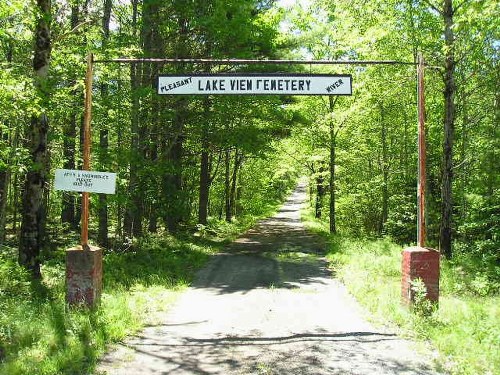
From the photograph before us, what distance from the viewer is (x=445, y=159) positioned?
44.4 feet

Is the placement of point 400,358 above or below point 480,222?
below

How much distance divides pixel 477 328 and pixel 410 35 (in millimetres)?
10510

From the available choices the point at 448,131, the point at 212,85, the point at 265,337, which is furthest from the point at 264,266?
the point at 212,85

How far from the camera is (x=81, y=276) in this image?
25.1 ft

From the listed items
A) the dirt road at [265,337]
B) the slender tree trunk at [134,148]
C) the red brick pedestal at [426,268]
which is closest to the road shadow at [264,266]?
the dirt road at [265,337]

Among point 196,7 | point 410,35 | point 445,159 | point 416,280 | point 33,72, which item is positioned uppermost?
point 196,7

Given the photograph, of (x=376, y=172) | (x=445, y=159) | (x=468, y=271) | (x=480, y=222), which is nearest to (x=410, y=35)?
(x=445, y=159)

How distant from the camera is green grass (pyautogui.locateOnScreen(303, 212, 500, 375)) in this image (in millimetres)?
5816

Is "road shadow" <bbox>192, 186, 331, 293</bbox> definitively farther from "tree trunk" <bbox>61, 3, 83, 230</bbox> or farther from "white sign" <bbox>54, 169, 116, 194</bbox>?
"tree trunk" <bbox>61, 3, 83, 230</bbox>

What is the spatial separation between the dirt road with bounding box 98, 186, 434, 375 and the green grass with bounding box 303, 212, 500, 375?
0.38 metres

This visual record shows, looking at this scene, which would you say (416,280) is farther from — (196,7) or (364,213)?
(364,213)

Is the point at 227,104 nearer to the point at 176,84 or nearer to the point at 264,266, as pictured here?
the point at 264,266

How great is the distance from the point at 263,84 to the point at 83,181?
3.50 meters

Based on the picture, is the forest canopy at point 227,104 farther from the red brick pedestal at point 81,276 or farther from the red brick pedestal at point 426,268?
the red brick pedestal at point 426,268
